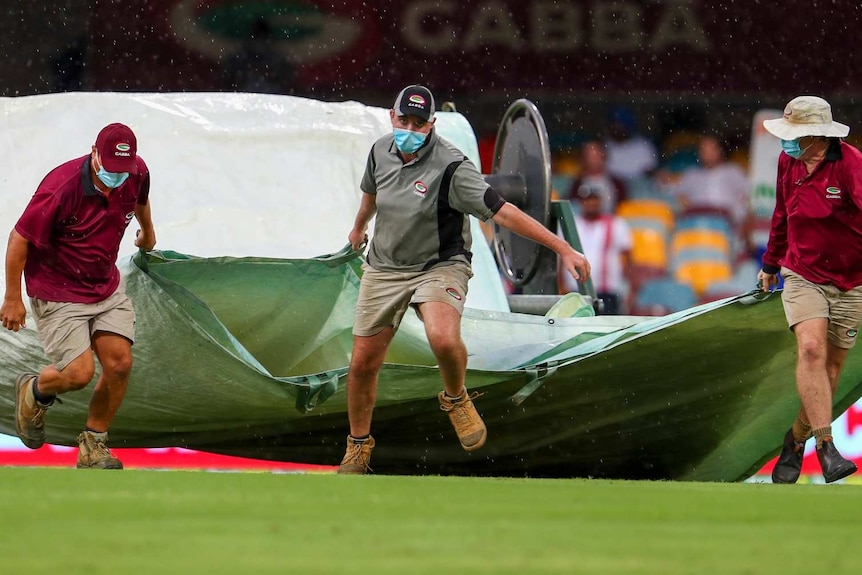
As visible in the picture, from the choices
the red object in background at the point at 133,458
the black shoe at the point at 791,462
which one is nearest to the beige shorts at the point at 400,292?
the black shoe at the point at 791,462

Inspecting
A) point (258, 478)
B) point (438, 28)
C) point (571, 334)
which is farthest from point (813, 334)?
point (438, 28)

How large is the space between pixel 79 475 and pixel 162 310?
1757mm

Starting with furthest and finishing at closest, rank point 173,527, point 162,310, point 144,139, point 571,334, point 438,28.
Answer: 1. point 438,28
2. point 144,139
3. point 571,334
4. point 162,310
5. point 173,527

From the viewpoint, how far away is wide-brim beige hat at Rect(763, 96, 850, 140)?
7.59m

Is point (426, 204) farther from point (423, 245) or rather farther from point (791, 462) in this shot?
point (791, 462)

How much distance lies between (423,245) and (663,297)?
303 inches

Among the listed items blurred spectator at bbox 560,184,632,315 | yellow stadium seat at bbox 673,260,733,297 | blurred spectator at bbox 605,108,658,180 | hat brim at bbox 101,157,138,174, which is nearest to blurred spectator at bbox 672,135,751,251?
yellow stadium seat at bbox 673,260,733,297

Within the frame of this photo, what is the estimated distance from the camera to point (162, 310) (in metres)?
8.20

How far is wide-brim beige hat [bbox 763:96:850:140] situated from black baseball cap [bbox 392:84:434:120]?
5.31 ft

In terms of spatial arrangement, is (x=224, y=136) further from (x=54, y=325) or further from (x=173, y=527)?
(x=173, y=527)

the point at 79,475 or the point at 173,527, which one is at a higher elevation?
the point at 173,527

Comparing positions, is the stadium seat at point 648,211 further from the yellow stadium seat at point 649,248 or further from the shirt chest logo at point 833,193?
the shirt chest logo at point 833,193

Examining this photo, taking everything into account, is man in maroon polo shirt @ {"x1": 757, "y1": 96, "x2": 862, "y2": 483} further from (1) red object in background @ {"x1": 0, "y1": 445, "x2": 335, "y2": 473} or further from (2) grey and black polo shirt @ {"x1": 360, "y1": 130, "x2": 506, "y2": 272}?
(1) red object in background @ {"x1": 0, "y1": 445, "x2": 335, "y2": 473}

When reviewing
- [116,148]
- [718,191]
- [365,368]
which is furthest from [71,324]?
[718,191]
